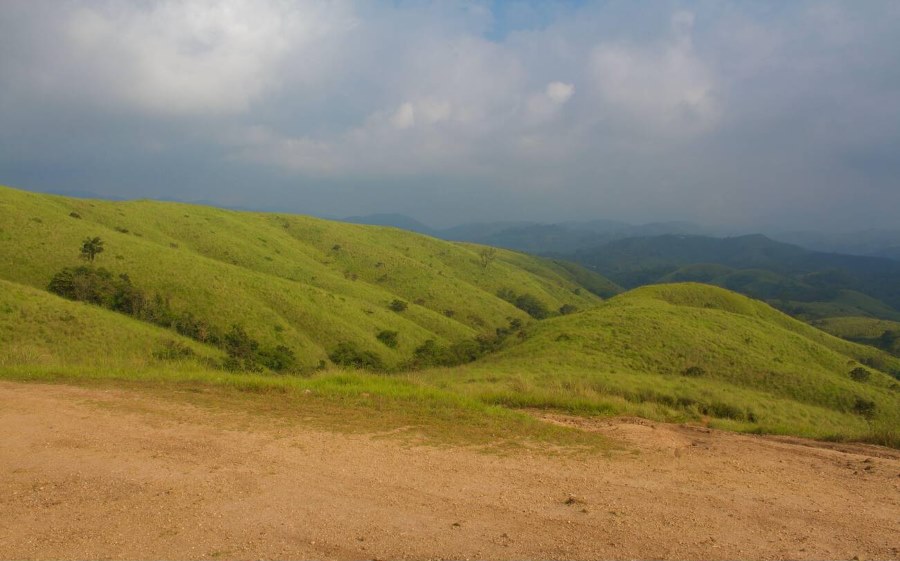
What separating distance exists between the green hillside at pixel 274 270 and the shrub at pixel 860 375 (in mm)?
41973

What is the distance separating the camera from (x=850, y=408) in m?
33.7

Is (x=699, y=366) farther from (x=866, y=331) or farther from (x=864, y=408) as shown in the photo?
(x=866, y=331)

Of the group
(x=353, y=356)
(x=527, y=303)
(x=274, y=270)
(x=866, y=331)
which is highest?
(x=274, y=270)

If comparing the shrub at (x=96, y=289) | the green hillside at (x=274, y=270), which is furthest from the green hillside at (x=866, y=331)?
the shrub at (x=96, y=289)

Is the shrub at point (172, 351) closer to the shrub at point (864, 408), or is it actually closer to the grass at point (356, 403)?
the grass at point (356, 403)

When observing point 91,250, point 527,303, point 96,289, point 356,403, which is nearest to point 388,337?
point 96,289

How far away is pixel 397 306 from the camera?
7131 cm

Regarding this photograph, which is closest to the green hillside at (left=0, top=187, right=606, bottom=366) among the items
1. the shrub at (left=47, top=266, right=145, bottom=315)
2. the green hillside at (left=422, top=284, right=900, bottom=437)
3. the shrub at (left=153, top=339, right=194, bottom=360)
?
the shrub at (left=47, top=266, right=145, bottom=315)

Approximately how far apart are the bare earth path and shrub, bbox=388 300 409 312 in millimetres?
60512

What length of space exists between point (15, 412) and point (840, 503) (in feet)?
50.3

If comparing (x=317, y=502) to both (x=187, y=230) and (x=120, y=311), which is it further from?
(x=187, y=230)

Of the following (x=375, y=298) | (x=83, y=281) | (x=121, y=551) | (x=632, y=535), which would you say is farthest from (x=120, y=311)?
(x=632, y=535)

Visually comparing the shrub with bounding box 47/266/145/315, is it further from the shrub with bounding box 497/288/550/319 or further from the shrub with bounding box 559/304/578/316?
the shrub with bounding box 559/304/578/316

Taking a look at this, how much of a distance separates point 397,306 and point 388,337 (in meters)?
14.6
